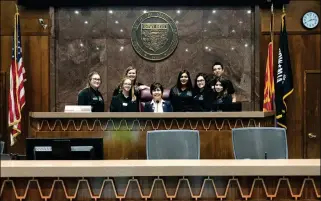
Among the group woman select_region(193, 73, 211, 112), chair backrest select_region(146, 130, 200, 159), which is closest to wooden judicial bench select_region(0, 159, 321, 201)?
chair backrest select_region(146, 130, 200, 159)

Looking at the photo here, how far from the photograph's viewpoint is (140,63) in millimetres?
7781

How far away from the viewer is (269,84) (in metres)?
6.98

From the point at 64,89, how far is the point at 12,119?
1.21 metres

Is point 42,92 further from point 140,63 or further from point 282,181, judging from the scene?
point 282,181

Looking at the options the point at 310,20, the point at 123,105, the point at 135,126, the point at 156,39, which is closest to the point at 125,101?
the point at 123,105

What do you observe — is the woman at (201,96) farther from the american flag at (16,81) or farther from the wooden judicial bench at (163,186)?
the wooden judicial bench at (163,186)

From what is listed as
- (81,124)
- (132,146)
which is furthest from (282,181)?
(81,124)

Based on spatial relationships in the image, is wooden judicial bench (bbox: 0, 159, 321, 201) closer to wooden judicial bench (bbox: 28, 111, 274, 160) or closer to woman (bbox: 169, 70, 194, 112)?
wooden judicial bench (bbox: 28, 111, 274, 160)

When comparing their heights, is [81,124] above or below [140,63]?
below

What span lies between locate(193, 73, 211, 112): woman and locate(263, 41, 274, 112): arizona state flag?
145 centimetres

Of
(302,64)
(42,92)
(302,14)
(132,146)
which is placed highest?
(302,14)

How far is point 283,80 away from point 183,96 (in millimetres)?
1992

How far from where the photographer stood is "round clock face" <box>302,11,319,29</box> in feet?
24.7

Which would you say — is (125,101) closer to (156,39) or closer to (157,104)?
(157,104)
